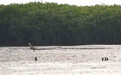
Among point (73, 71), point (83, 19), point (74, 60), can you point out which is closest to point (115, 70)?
point (73, 71)

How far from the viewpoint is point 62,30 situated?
68.8 metres

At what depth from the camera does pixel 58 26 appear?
228ft

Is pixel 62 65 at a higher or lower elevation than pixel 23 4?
lower

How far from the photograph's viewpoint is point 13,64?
35281 millimetres

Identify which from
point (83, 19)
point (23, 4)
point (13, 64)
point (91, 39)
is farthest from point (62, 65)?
point (23, 4)

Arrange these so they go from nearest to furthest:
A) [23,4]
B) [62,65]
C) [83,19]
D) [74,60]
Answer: [62,65], [74,60], [83,19], [23,4]

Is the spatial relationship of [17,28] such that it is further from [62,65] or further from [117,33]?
[62,65]

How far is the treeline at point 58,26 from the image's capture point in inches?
2645

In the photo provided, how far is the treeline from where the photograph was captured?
67188 millimetres

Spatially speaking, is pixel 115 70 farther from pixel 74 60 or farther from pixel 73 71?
pixel 74 60

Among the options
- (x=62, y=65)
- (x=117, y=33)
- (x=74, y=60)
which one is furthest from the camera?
(x=117, y=33)

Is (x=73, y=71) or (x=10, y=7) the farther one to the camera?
(x=10, y=7)

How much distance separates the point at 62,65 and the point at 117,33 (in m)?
33.8

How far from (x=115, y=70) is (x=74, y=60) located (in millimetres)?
7209
